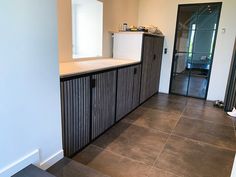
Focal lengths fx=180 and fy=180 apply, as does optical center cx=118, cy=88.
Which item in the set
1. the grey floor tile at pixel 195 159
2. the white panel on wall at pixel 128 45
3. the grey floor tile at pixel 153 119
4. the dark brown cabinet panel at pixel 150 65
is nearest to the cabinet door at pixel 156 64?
the dark brown cabinet panel at pixel 150 65

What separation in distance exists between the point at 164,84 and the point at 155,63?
0.81 m

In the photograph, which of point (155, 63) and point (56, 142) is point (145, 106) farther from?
point (56, 142)

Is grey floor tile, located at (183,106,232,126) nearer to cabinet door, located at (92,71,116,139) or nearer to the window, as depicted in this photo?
cabinet door, located at (92,71,116,139)

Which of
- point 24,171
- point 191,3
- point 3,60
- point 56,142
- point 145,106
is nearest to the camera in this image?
point 3,60

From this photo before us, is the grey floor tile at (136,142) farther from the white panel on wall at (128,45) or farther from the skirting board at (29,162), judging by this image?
the white panel on wall at (128,45)

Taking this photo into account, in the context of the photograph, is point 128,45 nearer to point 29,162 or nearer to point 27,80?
point 27,80

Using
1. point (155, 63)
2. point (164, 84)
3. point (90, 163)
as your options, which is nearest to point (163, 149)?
point (90, 163)

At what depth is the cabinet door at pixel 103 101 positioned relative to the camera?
2.27 m

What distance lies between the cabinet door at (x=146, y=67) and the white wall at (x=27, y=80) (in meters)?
2.40

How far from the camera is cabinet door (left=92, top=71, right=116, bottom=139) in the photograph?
2.27 meters

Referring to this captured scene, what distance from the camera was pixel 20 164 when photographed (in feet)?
4.48

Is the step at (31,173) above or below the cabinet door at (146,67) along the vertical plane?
below

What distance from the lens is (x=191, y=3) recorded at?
4.18 metres

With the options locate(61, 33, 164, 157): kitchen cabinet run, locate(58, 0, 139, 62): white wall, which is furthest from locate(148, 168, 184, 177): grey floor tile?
locate(58, 0, 139, 62): white wall
